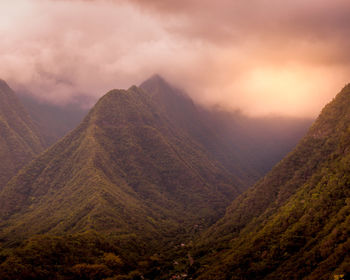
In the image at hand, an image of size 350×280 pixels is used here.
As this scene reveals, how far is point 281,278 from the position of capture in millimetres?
168250

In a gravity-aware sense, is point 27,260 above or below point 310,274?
above

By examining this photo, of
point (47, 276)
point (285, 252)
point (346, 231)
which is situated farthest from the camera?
point (285, 252)

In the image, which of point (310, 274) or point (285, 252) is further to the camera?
point (285, 252)

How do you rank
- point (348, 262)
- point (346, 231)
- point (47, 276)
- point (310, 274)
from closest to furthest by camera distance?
point (348, 262) → point (310, 274) → point (346, 231) → point (47, 276)

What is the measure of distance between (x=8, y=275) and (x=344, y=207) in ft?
584

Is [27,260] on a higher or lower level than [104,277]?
higher

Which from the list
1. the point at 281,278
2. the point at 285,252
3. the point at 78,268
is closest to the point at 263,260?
the point at 285,252

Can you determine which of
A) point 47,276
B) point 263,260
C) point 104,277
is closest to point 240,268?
point 263,260

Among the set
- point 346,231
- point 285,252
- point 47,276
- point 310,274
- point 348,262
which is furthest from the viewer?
point 285,252

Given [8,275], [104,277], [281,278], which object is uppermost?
[8,275]

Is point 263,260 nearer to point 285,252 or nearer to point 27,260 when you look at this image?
point 285,252

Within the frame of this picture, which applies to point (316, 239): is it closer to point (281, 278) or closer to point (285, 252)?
point (285, 252)

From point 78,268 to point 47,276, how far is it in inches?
798

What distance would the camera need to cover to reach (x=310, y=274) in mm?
153125
